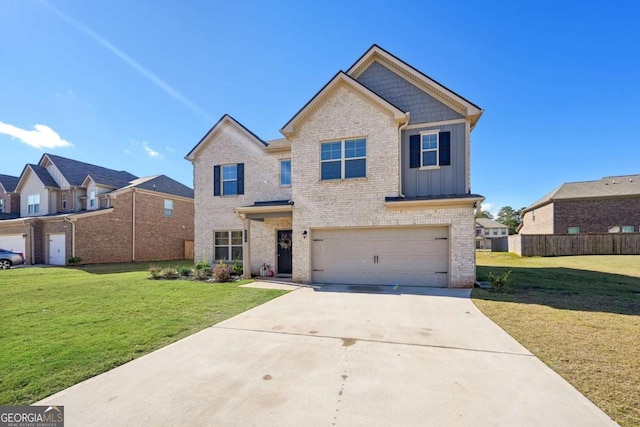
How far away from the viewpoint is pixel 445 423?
2844 mm

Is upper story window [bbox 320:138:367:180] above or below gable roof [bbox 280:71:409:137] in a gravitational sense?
below

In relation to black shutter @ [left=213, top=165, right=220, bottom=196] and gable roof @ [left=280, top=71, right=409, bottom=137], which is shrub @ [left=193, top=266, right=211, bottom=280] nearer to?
black shutter @ [left=213, top=165, right=220, bottom=196]

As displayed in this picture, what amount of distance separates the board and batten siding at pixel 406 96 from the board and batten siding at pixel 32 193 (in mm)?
27414

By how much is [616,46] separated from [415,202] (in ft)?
38.3

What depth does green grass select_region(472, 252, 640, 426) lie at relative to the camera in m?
3.42

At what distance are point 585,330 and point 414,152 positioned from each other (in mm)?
7582

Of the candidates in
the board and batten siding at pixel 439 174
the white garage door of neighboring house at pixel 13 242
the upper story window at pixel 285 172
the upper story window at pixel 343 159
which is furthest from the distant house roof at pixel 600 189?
the white garage door of neighboring house at pixel 13 242

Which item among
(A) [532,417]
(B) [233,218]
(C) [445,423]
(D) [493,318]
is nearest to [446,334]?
(D) [493,318]

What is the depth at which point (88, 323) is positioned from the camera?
6020 mm

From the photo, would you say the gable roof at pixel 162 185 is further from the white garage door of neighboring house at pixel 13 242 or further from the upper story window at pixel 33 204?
the white garage door of neighboring house at pixel 13 242

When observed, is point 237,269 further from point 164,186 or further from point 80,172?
point 80,172

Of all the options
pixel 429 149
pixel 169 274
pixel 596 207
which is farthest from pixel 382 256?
pixel 596 207

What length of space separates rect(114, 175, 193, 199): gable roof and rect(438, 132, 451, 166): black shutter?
904 inches

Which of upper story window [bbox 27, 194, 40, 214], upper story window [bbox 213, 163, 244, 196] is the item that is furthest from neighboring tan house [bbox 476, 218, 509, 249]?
upper story window [bbox 27, 194, 40, 214]
